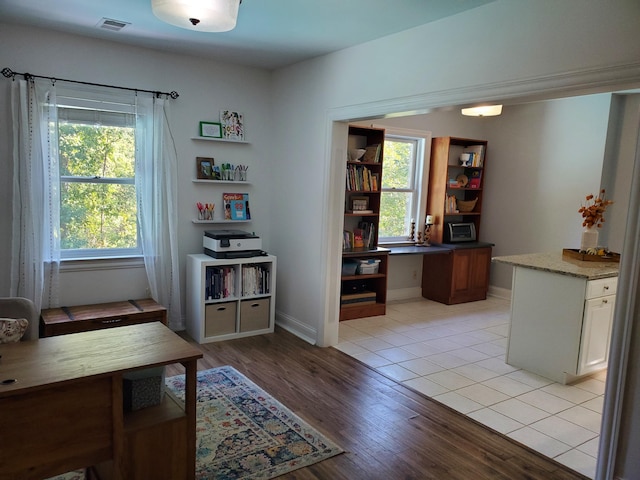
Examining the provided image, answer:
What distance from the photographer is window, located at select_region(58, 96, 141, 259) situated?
3887 millimetres

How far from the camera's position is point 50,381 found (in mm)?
1726

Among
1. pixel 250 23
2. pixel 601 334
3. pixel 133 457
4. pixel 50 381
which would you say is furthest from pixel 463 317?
pixel 50 381

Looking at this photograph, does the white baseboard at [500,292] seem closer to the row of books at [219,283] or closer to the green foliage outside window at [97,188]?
the row of books at [219,283]

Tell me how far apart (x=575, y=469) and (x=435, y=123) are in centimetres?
443

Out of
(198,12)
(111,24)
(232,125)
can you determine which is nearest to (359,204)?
(232,125)

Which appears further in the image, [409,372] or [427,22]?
[409,372]

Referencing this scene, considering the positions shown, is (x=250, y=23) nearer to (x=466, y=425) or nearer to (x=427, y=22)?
(x=427, y=22)

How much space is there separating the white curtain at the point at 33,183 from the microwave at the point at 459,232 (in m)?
4.40

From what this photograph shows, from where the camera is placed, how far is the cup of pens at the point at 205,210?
450cm

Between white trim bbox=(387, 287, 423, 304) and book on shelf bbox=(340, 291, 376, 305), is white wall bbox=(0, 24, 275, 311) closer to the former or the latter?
book on shelf bbox=(340, 291, 376, 305)

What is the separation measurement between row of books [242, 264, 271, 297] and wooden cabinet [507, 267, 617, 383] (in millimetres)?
2193

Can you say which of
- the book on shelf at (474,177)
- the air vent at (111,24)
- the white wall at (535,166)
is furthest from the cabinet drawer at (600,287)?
the air vent at (111,24)

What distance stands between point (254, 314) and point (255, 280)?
329 millimetres

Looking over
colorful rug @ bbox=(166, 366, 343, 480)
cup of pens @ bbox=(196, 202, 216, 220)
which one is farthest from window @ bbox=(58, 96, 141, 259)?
colorful rug @ bbox=(166, 366, 343, 480)
